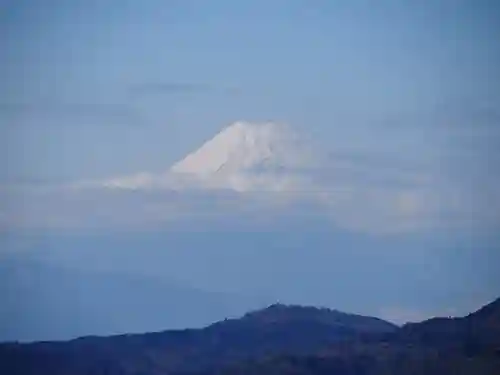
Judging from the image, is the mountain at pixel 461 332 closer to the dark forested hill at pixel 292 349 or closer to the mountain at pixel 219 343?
the dark forested hill at pixel 292 349

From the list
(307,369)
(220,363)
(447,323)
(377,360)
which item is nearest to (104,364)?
(220,363)

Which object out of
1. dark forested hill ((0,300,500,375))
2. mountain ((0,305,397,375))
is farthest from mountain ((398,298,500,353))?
mountain ((0,305,397,375))

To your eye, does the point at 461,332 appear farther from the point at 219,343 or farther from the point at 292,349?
the point at 219,343

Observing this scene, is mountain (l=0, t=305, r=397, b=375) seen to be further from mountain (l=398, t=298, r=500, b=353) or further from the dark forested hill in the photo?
mountain (l=398, t=298, r=500, b=353)

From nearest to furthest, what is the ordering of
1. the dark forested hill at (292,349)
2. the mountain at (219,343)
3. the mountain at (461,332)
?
the dark forested hill at (292,349)
the mountain at (461,332)
the mountain at (219,343)

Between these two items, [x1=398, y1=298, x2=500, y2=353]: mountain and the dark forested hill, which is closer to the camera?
the dark forested hill

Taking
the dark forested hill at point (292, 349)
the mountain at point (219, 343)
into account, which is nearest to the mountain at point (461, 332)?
the dark forested hill at point (292, 349)

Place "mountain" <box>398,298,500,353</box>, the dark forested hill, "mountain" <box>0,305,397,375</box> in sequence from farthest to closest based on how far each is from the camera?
1. "mountain" <box>0,305,397,375</box>
2. "mountain" <box>398,298,500,353</box>
3. the dark forested hill

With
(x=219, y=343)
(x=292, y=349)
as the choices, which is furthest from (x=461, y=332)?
(x=219, y=343)
